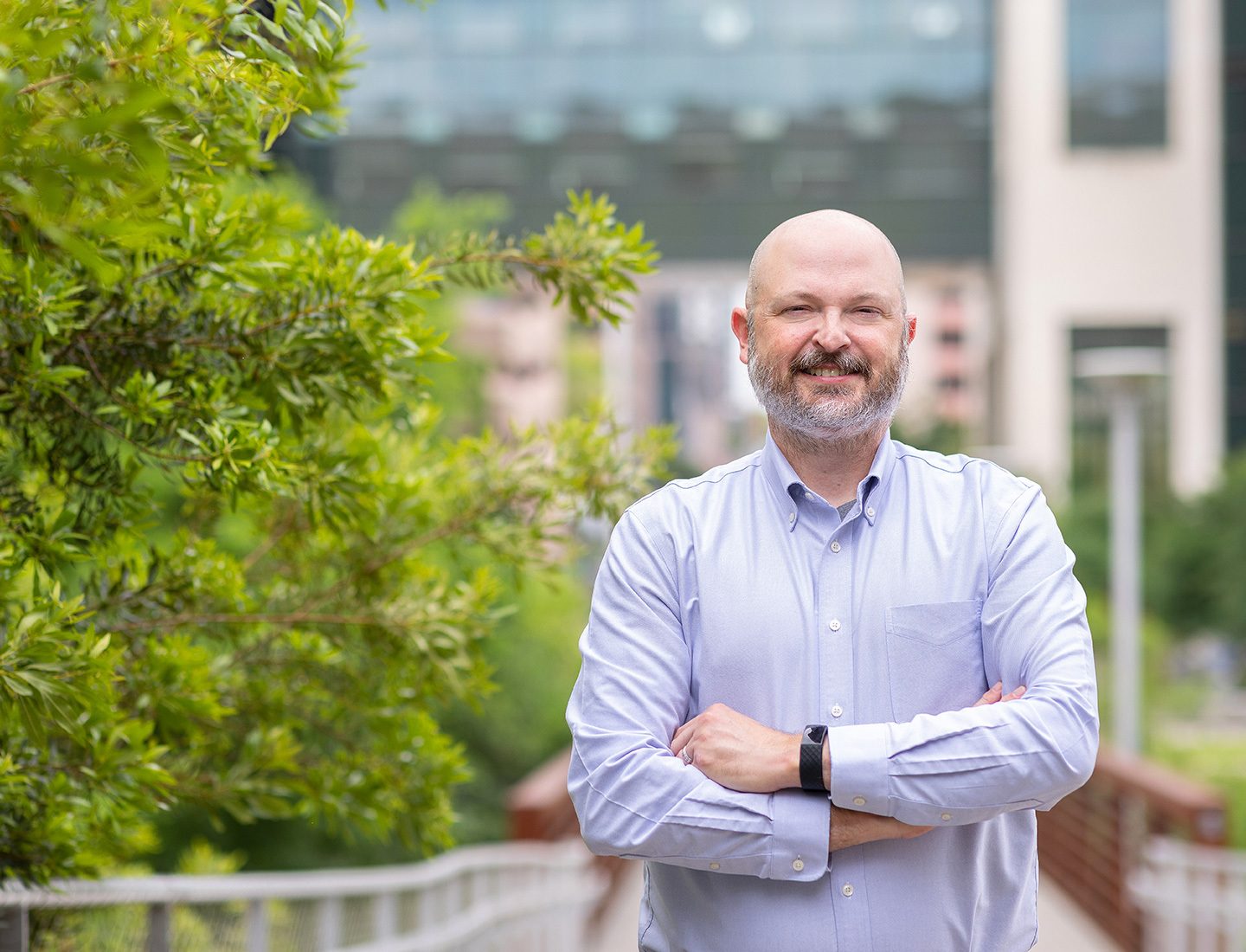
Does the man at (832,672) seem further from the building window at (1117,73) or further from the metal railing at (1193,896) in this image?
the building window at (1117,73)

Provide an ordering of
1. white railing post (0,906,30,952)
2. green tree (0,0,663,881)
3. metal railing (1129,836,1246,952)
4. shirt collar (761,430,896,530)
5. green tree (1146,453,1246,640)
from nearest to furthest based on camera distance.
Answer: green tree (0,0,663,881) → shirt collar (761,430,896,530) → white railing post (0,906,30,952) → metal railing (1129,836,1246,952) → green tree (1146,453,1246,640)

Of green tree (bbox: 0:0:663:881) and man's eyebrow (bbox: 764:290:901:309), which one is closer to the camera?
green tree (bbox: 0:0:663:881)

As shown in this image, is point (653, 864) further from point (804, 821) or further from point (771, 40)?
point (771, 40)

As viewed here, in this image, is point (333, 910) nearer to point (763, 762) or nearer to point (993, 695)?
point (763, 762)

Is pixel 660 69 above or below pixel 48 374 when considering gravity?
above

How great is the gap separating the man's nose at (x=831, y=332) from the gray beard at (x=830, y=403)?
19mm

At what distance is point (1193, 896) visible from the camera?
691 cm

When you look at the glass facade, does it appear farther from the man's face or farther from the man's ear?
the man's face

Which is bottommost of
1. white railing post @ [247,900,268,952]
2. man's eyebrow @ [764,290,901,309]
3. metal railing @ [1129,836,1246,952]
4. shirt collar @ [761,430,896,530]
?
metal railing @ [1129,836,1246,952]

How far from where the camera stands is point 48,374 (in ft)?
7.51

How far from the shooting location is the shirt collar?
230 cm

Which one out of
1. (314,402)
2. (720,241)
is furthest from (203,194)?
(720,241)

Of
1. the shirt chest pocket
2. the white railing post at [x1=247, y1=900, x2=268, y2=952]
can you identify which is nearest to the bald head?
the shirt chest pocket

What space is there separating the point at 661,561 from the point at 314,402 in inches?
36.1
